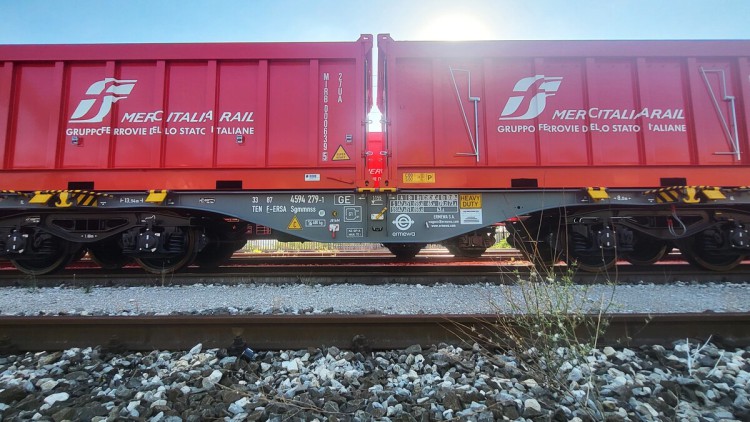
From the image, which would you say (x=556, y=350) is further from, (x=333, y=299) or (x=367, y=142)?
(x=367, y=142)

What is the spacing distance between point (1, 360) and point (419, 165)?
4622 millimetres

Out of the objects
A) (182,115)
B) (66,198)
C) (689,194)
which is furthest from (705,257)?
(66,198)

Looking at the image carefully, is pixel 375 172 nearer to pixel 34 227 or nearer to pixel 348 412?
pixel 348 412

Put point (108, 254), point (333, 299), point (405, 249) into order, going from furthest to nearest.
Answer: point (405, 249) < point (108, 254) < point (333, 299)

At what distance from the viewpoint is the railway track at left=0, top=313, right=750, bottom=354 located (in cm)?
274

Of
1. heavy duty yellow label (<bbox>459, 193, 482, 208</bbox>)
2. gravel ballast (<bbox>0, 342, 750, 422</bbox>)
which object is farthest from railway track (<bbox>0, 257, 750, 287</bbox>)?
gravel ballast (<bbox>0, 342, 750, 422</bbox>)

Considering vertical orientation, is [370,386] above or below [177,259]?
below

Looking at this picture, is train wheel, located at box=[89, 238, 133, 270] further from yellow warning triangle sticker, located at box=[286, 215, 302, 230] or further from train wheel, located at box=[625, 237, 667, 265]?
train wheel, located at box=[625, 237, 667, 265]

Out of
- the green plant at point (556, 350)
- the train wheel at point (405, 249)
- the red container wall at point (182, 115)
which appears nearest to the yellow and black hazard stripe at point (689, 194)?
the green plant at point (556, 350)

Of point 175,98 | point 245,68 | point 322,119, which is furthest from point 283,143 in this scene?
point 175,98

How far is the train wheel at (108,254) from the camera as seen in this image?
551 centimetres

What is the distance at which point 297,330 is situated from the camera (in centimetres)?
278

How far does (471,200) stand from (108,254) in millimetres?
6090

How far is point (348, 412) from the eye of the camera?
1820 millimetres
